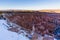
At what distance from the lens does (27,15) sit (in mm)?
768

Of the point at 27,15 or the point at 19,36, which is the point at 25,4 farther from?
the point at 19,36

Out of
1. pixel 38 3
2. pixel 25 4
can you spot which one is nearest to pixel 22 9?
pixel 25 4

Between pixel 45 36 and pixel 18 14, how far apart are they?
34 cm

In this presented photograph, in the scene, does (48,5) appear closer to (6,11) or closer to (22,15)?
(22,15)

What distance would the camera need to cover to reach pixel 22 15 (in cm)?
76

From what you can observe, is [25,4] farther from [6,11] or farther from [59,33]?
[59,33]

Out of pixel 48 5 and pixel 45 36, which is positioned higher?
pixel 48 5

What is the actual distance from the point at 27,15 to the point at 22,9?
8 centimetres

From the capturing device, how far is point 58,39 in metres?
0.73

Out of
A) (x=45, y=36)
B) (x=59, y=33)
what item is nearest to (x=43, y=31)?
(x=45, y=36)

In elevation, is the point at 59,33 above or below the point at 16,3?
below

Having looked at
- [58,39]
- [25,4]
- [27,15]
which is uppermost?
[25,4]

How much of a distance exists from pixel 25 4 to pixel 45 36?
37 cm

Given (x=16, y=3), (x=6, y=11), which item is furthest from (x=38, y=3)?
(x=6, y=11)
